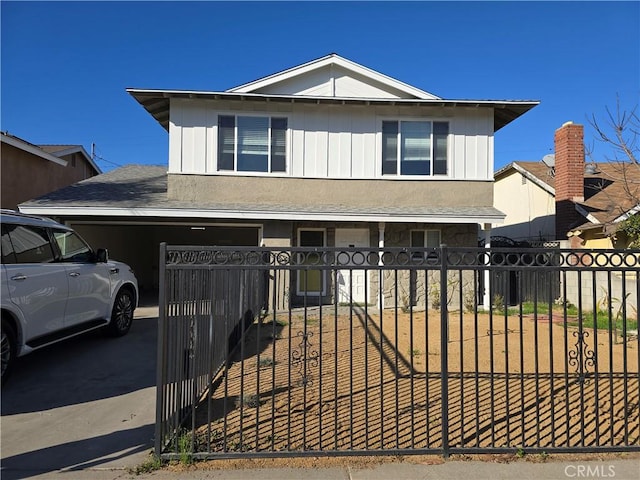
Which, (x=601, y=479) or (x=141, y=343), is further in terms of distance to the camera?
(x=141, y=343)

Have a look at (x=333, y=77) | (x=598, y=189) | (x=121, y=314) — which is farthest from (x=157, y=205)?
(x=598, y=189)

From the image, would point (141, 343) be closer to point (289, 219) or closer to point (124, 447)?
point (124, 447)

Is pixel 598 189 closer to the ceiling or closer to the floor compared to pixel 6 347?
closer to the ceiling

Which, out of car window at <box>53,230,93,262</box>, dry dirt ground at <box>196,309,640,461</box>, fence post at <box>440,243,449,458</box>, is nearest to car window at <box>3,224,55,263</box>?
car window at <box>53,230,93,262</box>

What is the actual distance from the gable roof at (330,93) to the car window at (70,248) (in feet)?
19.6

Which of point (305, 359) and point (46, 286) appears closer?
point (305, 359)

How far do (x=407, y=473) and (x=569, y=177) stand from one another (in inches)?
565

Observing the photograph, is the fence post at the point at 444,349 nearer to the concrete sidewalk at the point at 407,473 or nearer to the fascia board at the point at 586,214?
the concrete sidewalk at the point at 407,473

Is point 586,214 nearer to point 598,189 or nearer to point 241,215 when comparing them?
point 598,189

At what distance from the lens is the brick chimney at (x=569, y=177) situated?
14805 mm

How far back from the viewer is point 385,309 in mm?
11828

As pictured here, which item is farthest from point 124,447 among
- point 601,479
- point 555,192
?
point 555,192

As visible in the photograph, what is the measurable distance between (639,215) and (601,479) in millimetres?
8813

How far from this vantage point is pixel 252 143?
12164 mm
